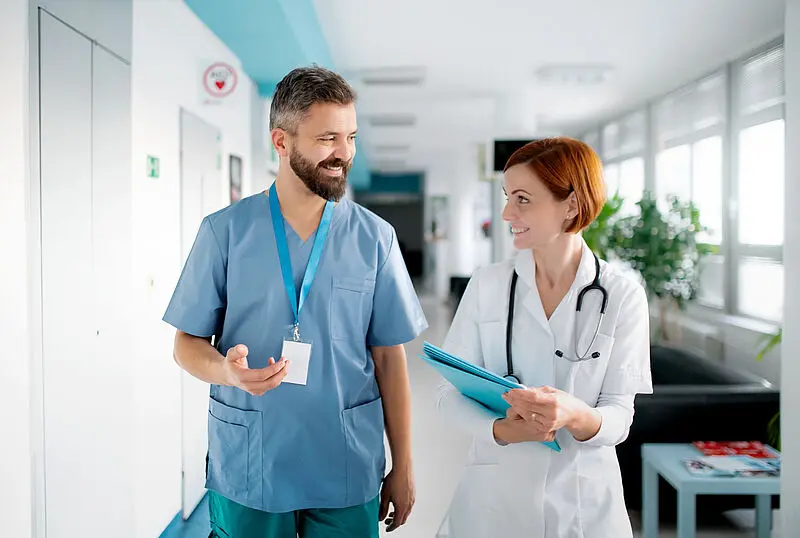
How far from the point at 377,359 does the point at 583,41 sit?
185 inches

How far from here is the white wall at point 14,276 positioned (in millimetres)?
1910

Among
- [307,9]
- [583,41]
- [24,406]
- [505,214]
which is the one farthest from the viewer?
[583,41]

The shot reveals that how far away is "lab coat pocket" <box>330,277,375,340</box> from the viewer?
162 centimetres

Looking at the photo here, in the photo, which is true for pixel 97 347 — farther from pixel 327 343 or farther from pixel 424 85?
pixel 424 85

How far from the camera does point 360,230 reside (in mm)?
1722

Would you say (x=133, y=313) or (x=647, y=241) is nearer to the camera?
(x=133, y=313)

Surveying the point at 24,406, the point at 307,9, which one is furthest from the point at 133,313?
the point at 307,9

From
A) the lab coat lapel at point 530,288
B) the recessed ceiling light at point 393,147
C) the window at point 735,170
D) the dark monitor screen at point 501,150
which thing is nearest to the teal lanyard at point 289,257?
the lab coat lapel at point 530,288

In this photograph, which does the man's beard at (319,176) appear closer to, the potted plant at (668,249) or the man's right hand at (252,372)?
the man's right hand at (252,372)

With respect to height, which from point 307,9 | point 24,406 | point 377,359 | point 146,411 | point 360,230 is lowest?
point 146,411

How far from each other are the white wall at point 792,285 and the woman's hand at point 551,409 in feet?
4.43

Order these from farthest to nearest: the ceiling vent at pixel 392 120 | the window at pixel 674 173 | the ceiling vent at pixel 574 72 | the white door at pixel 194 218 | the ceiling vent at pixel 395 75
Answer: the ceiling vent at pixel 392 120 → the window at pixel 674 173 → the ceiling vent at pixel 395 75 → the ceiling vent at pixel 574 72 → the white door at pixel 194 218

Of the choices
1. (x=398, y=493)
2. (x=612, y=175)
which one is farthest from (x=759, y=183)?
(x=398, y=493)

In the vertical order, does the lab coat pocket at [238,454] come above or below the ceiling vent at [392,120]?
below
